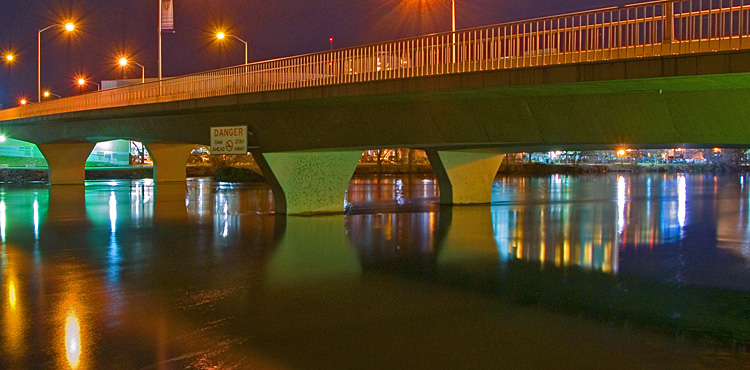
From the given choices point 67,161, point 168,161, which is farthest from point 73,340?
point 168,161

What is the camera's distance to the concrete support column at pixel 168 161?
58906 millimetres

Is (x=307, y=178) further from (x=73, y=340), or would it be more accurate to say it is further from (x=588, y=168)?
(x=588, y=168)

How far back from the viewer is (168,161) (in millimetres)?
59438

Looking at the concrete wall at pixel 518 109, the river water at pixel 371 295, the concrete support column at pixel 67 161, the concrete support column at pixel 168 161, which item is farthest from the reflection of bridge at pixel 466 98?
the concrete support column at pixel 168 161

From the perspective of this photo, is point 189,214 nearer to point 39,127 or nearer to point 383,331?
point 383,331

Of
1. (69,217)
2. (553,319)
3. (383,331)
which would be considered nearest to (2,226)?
(69,217)

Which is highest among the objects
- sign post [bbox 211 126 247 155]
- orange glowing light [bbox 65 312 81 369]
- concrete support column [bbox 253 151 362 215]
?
sign post [bbox 211 126 247 155]

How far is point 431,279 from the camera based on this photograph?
14680 mm

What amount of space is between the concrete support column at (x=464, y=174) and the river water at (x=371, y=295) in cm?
751

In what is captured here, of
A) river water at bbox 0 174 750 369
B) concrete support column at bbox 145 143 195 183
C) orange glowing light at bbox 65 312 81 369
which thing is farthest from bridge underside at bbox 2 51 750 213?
concrete support column at bbox 145 143 195 183

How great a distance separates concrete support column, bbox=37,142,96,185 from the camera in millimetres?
53812

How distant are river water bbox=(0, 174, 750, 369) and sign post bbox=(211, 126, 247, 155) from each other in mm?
3350

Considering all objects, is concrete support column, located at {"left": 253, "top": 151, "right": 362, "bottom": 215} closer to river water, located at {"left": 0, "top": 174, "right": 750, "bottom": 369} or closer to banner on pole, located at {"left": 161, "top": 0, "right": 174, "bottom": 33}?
river water, located at {"left": 0, "top": 174, "right": 750, "bottom": 369}

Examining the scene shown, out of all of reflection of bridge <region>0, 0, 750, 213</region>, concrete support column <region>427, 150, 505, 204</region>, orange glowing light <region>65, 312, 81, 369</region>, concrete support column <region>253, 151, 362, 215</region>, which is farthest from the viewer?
concrete support column <region>427, 150, 505, 204</region>
